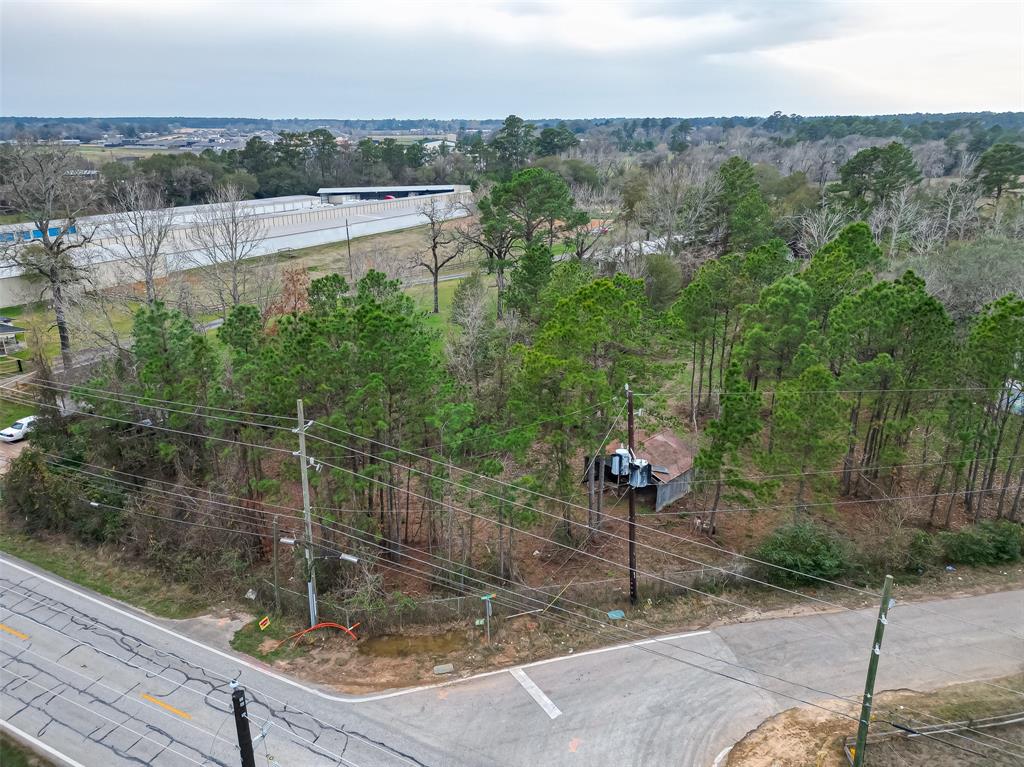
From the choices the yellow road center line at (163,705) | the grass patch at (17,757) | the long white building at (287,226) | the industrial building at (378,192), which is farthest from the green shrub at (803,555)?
the industrial building at (378,192)

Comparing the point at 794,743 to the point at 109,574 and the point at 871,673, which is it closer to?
the point at 871,673

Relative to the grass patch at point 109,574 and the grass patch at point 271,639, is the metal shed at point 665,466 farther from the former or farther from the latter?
the grass patch at point 109,574

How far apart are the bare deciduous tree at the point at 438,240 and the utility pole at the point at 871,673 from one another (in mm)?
33298

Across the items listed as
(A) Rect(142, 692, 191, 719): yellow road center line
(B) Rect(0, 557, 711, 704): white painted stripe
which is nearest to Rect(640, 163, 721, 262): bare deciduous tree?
(B) Rect(0, 557, 711, 704): white painted stripe

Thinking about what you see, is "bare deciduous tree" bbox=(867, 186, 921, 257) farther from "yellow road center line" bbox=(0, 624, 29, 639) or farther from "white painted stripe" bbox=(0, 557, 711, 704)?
"yellow road center line" bbox=(0, 624, 29, 639)

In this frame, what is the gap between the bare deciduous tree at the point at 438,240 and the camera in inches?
1686

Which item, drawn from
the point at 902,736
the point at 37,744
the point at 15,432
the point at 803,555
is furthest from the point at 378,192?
the point at 902,736

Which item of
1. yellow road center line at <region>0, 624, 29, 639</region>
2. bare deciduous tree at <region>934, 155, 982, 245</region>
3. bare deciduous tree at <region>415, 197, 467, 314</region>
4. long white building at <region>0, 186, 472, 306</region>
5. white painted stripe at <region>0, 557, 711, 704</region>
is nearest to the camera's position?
white painted stripe at <region>0, 557, 711, 704</region>

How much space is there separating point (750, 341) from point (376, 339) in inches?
471

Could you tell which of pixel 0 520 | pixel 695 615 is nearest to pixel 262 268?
pixel 0 520

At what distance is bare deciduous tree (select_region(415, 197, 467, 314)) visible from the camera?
4281 centimetres

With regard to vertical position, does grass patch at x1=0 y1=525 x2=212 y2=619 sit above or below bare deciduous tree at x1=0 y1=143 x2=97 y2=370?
below

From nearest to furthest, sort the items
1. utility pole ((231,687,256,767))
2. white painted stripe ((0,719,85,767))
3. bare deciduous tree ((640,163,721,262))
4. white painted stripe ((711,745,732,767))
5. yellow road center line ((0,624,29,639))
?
1. utility pole ((231,687,256,767))
2. white painted stripe ((711,745,732,767))
3. white painted stripe ((0,719,85,767))
4. yellow road center line ((0,624,29,639))
5. bare deciduous tree ((640,163,721,262))

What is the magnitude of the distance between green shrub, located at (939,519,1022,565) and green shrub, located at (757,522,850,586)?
365 centimetres
